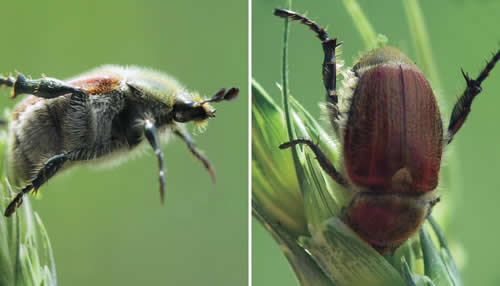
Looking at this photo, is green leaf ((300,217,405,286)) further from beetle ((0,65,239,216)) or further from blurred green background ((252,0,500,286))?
beetle ((0,65,239,216))

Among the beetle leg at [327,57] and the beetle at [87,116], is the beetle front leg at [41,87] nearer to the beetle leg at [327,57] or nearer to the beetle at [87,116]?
the beetle at [87,116]

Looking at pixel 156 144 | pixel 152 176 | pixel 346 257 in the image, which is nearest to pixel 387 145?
pixel 346 257

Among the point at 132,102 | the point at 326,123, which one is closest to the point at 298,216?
the point at 326,123

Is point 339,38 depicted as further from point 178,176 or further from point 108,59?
point 178,176

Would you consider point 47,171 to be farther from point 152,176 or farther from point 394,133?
point 152,176

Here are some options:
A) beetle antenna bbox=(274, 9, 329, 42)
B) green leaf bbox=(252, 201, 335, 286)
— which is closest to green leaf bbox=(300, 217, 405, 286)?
green leaf bbox=(252, 201, 335, 286)
